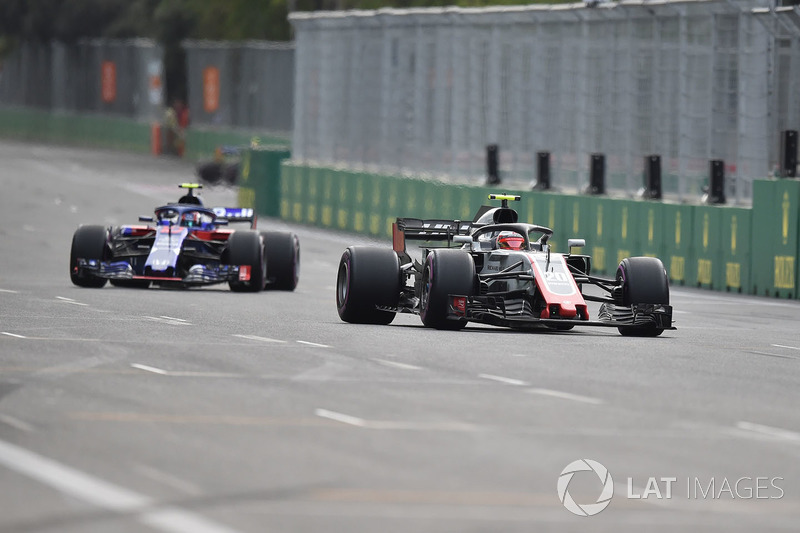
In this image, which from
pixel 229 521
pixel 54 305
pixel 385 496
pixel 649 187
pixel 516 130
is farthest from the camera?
pixel 516 130

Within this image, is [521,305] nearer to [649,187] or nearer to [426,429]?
[426,429]

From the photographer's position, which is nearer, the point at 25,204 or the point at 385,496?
the point at 385,496

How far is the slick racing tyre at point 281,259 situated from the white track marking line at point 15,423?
45.5 ft

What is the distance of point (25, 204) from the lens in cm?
4556

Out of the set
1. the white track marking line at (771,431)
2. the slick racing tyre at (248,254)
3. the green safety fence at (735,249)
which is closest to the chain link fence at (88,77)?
the green safety fence at (735,249)

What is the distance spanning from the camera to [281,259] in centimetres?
2530

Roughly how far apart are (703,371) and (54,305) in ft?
28.2

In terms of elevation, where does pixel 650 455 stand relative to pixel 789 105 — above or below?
below

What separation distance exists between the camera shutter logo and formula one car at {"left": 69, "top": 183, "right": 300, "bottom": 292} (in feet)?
48.0

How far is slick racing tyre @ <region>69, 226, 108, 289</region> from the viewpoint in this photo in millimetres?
24344

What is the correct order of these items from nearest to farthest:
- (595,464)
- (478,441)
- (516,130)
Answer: (595,464) → (478,441) → (516,130)

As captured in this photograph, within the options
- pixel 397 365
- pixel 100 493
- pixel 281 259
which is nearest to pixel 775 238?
pixel 281 259

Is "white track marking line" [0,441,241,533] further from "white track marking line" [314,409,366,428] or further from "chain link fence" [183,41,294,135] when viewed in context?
"chain link fence" [183,41,294,135]

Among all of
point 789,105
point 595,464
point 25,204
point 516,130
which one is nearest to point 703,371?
point 595,464
